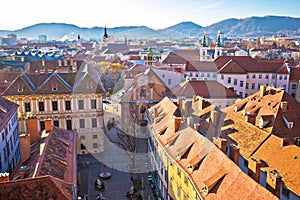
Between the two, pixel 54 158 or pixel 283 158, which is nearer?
pixel 54 158

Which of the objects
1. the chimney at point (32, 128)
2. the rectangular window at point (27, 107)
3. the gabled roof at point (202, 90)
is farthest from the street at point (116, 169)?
the gabled roof at point (202, 90)

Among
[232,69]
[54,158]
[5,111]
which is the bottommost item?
[54,158]

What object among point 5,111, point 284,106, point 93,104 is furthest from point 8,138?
point 284,106

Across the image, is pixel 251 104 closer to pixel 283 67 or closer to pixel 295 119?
pixel 295 119

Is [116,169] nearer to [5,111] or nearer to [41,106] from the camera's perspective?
[41,106]

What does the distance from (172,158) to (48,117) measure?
2076 cm

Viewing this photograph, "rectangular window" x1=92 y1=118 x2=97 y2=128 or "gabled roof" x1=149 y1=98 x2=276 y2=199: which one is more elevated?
"gabled roof" x1=149 y1=98 x2=276 y2=199

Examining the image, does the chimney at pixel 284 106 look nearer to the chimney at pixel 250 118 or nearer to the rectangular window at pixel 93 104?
the chimney at pixel 250 118

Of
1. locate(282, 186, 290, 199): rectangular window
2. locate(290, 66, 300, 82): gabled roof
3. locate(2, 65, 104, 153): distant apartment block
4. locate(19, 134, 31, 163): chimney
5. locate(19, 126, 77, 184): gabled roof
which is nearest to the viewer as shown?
locate(19, 126, 77, 184): gabled roof

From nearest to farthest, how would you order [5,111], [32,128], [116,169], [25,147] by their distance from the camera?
[25,147] < [32,128] < [5,111] < [116,169]

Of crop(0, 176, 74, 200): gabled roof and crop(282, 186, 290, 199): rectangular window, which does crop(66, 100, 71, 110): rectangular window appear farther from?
crop(282, 186, 290, 199): rectangular window

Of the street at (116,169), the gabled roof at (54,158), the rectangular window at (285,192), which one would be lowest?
the street at (116,169)

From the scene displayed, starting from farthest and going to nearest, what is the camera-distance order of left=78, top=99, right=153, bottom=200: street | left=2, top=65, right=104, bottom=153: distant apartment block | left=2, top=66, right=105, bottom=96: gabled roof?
left=2, top=65, right=104, bottom=153: distant apartment block → left=2, top=66, right=105, bottom=96: gabled roof → left=78, top=99, right=153, bottom=200: street

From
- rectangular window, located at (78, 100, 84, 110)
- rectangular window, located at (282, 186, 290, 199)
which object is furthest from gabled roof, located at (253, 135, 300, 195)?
rectangular window, located at (78, 100, 84, 110)
